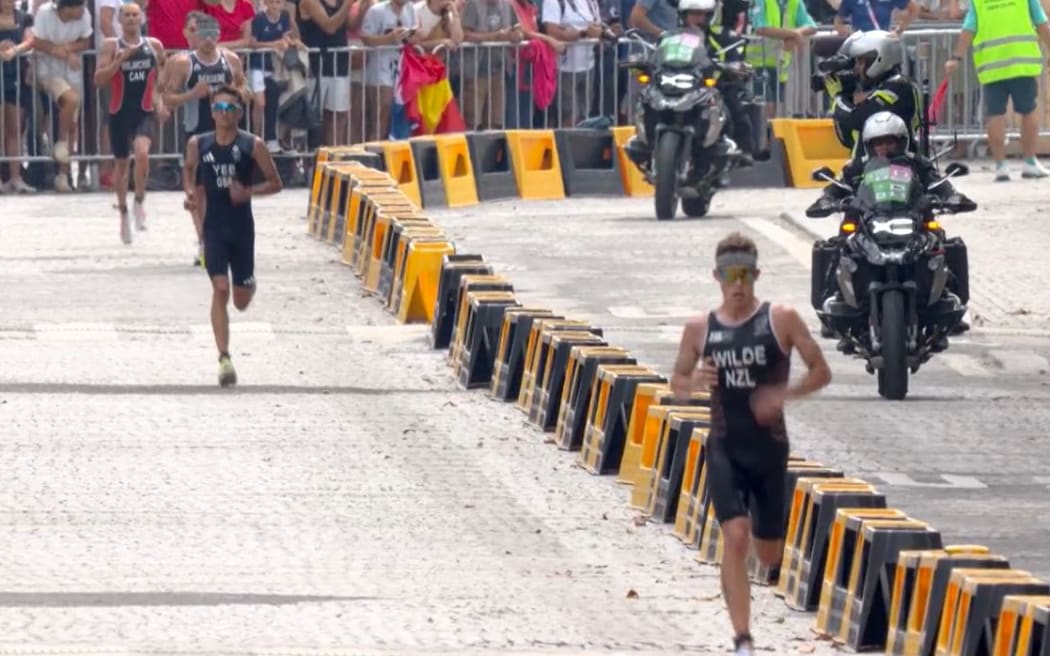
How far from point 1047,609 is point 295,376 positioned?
9463 millimetres

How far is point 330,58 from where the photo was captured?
98.5ft

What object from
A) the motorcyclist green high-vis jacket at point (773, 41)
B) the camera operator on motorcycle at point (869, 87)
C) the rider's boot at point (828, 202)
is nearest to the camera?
the rider's boot at point (828, 202)

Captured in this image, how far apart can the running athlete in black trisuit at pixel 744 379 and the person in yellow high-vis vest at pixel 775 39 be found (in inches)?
779

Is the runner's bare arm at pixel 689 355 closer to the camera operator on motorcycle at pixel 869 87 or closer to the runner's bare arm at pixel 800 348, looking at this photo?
the runner's bare arm at pixel 800 348

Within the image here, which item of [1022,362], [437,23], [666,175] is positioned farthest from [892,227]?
[437,23]

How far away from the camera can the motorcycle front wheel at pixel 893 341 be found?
16688 mm

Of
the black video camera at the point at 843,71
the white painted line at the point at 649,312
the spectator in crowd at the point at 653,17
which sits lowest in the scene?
the white painted line at the point at 649,312

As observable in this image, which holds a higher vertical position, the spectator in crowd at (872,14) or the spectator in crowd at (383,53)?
the spectator in crowd at (872,14)

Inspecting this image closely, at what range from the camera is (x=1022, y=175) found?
29.5 m

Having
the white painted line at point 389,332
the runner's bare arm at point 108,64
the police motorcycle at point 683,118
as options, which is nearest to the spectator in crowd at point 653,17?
the police motorcycle at point 683,118

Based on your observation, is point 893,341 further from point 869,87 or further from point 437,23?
point 437,23

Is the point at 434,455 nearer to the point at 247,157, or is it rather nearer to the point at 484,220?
the point at 247,157

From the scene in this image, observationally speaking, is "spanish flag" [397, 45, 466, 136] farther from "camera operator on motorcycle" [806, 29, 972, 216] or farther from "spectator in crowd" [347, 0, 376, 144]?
"camera operator on motorcycle" [806, 29, 972, 216]

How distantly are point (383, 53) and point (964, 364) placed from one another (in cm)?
1259
